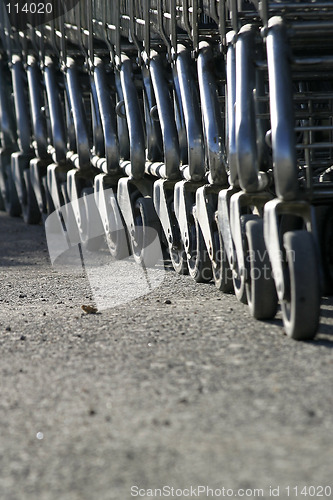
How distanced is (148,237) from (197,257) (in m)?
1.17

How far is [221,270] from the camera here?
5852 millimetres

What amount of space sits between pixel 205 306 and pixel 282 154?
1.25m

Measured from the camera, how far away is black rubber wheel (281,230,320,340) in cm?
430

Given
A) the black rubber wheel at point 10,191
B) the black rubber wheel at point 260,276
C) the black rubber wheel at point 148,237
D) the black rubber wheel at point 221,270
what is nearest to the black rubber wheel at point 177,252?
the black rubber wheel at point 148,237

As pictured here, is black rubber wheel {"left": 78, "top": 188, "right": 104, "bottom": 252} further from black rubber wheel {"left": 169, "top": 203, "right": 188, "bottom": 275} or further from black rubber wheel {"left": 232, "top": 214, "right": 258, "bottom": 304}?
black rubber wheel {"left": 232, "top": 214, "right": 258, "bottom": 304}

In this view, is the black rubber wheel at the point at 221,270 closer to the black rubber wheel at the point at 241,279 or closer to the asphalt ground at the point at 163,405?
the asphalt ground at the point at 163,405

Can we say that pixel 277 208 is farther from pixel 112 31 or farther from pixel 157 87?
pixel 112 31

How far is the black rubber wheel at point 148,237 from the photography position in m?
7.41

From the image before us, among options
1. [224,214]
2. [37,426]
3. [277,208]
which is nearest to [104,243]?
[224,214]

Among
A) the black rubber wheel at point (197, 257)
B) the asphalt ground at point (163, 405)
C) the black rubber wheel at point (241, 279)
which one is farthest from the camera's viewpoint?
the black rubber wheel at point (197, 257)

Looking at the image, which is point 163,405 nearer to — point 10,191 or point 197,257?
point 197,257

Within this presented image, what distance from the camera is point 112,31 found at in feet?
27.9

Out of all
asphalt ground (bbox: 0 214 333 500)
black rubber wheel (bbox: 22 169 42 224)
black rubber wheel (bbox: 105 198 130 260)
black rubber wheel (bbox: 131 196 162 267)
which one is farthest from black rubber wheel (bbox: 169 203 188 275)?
black rubber wheel (bbox: 22 169 42 224)

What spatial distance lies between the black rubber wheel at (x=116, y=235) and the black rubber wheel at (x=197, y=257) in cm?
147
